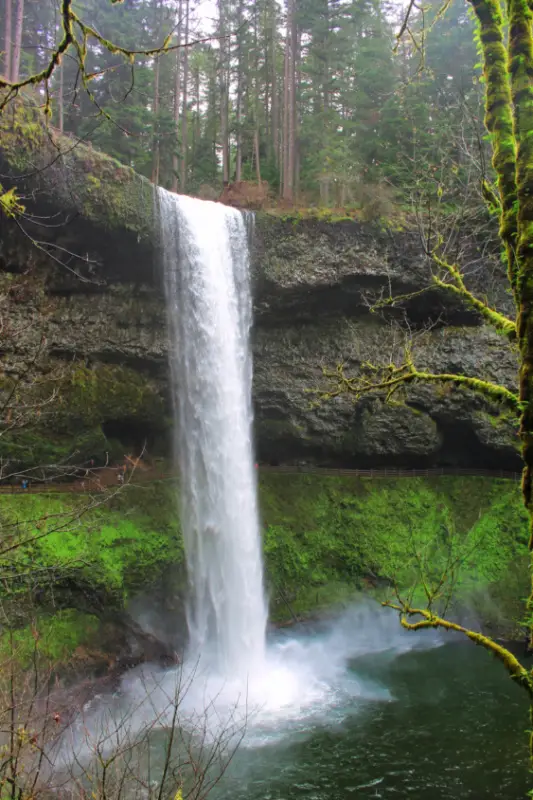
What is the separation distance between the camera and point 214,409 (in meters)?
15.3

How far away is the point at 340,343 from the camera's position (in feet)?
59.6

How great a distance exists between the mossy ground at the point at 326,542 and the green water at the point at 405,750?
114 inches

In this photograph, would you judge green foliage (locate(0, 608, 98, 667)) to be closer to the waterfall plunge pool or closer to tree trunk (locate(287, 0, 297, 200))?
the waterfall plunge pool

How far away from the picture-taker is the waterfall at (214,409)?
559 inches

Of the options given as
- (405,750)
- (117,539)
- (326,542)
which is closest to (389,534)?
(326,542)

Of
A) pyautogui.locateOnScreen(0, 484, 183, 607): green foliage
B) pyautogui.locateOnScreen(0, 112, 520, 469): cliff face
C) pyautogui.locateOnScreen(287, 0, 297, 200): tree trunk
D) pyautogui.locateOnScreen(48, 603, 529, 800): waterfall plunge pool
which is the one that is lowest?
pyautogui.locateOnScreen(48, 603, 529, 800): waterfall plunge pool

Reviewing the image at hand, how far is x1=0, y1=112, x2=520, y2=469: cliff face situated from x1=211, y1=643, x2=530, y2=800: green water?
7300 millimetres

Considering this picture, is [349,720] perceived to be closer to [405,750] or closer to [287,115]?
[405,750]

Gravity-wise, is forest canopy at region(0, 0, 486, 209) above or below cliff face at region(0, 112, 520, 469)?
above

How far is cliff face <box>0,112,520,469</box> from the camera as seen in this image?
13.6 meters

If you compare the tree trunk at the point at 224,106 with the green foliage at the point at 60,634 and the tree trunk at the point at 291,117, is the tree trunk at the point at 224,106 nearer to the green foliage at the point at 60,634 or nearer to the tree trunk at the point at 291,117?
the tree trunk at the point at 291,117

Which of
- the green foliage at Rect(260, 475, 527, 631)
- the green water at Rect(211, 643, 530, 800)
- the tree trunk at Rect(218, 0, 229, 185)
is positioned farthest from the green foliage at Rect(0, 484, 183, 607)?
the tree trunk at Rect(218, 0, 229, 185)

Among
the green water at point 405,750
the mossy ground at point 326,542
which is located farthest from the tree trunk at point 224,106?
the green water at point 405,750

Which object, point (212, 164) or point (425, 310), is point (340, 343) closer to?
point (425, 310)
